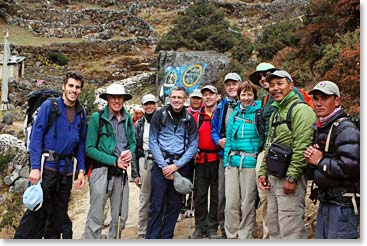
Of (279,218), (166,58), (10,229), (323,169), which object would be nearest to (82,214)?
(10,229)

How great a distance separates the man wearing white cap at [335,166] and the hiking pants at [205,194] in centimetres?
175

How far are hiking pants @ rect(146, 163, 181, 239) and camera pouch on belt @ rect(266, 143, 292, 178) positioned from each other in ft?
3.96

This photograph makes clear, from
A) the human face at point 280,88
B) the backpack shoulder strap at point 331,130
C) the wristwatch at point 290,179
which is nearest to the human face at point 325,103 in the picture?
the backpack shoulder strap at point 331,130

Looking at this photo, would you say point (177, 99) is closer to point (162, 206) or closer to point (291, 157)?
point (162, 206)

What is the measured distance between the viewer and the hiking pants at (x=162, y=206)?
14.8ft

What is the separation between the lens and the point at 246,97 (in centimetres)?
450

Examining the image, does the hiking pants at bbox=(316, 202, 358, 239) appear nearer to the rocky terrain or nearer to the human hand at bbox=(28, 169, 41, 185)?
the rocky terrain

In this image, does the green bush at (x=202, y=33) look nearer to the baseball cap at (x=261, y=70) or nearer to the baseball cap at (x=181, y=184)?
the baseball cap at (x=261, y=70)

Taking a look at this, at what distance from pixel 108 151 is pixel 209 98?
1.38 m

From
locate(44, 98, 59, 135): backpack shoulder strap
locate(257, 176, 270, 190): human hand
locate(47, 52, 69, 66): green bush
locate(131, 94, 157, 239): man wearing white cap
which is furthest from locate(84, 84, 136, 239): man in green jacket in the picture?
locate(47, 52, 69, 66): green bush

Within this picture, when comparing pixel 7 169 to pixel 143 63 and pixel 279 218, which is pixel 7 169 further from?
pixel 143 63

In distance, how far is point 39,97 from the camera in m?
4.43

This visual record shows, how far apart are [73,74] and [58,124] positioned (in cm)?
49

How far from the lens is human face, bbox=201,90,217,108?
197 inches
